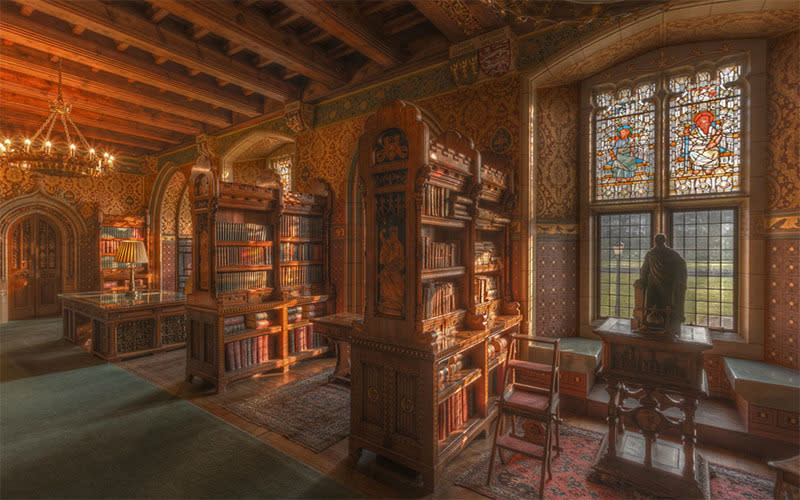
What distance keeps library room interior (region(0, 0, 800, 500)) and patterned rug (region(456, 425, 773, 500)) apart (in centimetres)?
2

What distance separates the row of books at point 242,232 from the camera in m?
4.87

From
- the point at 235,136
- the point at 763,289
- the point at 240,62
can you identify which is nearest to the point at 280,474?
the point at 763,289

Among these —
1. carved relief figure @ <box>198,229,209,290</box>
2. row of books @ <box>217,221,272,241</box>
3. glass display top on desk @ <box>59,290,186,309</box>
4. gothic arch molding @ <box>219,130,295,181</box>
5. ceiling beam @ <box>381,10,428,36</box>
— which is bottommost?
glass display top on desk @ <box>59,290,186,309</box>

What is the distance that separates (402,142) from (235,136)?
6.21 m

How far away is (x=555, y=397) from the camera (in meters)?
3.08

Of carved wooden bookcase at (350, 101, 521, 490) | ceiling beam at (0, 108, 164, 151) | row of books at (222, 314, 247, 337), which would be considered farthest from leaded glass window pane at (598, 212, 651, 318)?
ceiling beam at (0, 108, 164, 151)

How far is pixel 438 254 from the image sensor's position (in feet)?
10.5

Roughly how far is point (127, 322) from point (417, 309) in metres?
5.35

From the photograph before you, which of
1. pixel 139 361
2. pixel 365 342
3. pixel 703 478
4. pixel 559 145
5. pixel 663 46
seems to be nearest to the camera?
pixel 703 478

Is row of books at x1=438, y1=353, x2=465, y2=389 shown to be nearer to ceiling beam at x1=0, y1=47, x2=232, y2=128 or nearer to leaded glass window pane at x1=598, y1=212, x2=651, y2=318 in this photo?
leaded glass window pane at x1=598, y1=212, x2=651, y2=318

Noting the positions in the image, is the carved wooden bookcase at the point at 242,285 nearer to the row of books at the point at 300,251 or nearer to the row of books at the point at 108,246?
the row of books at the point at 300,251

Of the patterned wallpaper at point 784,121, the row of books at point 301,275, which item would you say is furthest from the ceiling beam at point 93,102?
the patterned wallpaper at point 784,121

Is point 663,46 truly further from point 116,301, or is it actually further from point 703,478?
point 116,301

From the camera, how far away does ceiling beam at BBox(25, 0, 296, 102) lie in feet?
12.9
